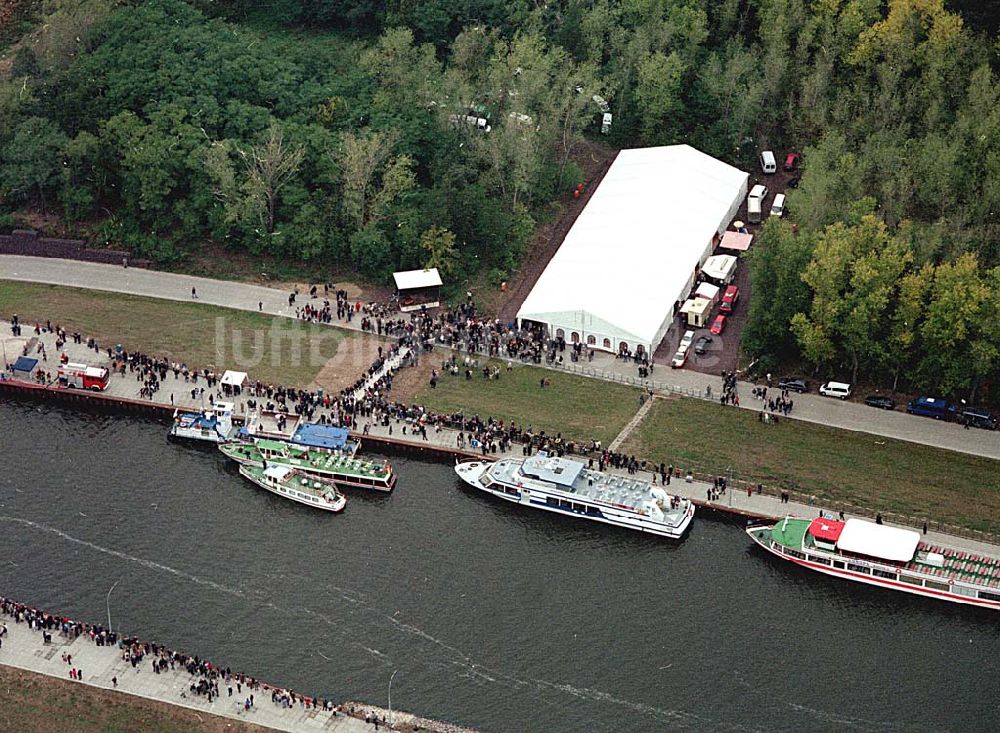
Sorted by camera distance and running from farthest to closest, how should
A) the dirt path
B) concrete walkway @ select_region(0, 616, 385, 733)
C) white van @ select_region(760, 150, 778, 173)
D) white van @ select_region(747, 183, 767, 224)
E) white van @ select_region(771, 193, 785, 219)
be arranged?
white van @ select_region(760, 150, 778, 173), white van @ select_region(747, 183, 767, 224), white van @ select_region(771, 193, 785, 219), the dirt path, concrete walkway @ select_region(0, 616, 385, 733)

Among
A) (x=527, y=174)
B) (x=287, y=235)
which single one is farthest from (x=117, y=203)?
(x=527, y=174)

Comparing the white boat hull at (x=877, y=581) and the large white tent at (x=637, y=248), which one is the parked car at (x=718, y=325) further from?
the white boat hull at (x=877, y=581)

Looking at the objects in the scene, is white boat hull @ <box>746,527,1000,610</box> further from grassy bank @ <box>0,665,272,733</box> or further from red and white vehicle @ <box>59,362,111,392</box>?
→ red and white vehicle @ <box>59,362,111,392</box>

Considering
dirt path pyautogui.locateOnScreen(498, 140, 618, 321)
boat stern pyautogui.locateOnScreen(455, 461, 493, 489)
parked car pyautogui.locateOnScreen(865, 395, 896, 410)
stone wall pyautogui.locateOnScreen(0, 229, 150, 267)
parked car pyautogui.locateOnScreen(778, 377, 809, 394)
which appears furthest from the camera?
stone wall pyautogui.locateOnScreen(0, 229, 150, 267)

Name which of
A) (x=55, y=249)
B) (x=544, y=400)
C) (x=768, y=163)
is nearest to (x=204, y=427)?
(x=544, y=400)

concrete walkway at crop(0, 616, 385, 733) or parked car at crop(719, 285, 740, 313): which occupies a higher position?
parked car at crop(719, 285, 740, 313)

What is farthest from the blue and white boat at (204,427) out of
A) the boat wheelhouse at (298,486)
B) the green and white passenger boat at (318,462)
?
the boat wheelhouse at (298,486)

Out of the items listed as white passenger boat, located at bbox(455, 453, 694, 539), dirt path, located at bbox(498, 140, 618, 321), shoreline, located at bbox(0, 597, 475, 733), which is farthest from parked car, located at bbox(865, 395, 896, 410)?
shoreline, located at bbox(0, 597, 475, 733)
